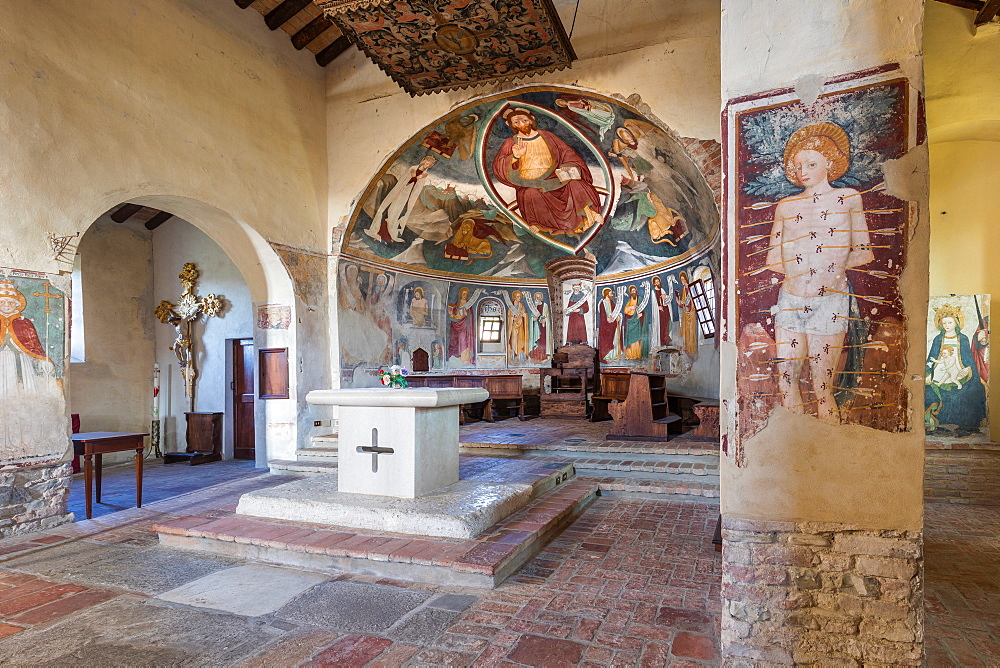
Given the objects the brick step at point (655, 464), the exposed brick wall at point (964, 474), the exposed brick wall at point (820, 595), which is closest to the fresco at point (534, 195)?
the brick step at point (655, 464)

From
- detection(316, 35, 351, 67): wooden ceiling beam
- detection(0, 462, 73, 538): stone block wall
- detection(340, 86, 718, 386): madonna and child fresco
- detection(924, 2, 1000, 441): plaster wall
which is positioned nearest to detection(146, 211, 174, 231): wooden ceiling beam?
detection(340, 86, 718, 386): madonna and child fresco

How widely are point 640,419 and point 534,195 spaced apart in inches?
206

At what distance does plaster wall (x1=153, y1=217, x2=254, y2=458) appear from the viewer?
1038cm

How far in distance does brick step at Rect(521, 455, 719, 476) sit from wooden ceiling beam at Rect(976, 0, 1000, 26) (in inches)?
213

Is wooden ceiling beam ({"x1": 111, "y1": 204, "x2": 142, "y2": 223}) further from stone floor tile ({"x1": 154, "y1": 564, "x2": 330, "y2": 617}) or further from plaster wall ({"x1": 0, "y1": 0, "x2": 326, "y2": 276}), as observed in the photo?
stone floor tile ({"x1": 154, "y1": 564, "x2": 330, "y2": 617})

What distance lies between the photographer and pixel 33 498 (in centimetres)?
538

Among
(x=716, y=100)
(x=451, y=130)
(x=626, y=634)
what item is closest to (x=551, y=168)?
(x=451, y=130)

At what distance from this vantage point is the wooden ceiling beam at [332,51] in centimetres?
945

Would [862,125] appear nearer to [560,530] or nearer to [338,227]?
[560,530]

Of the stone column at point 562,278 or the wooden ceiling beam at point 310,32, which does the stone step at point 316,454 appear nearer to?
the stone column at point 562,278

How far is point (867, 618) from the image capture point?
2666 mm

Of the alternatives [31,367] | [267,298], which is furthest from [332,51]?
[31,367]

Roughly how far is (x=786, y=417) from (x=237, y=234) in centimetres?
780

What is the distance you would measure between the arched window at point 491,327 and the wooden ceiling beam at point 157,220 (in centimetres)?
664
